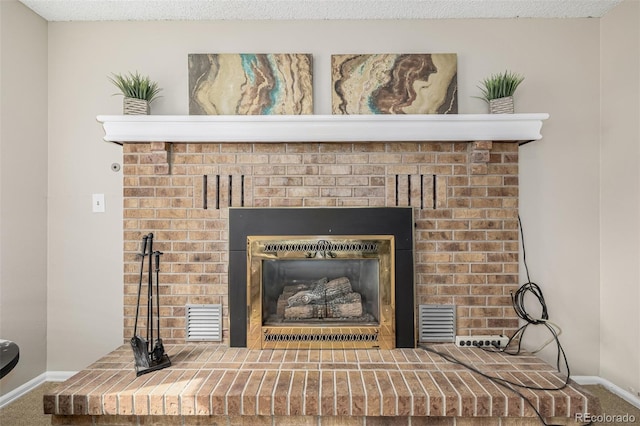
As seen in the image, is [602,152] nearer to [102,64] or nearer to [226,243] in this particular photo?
[226,243]

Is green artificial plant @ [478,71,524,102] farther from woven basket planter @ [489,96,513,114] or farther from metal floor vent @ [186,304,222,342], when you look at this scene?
metal floor vent @ [186,304,222,342]

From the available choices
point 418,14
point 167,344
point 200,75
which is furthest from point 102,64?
point 418,14

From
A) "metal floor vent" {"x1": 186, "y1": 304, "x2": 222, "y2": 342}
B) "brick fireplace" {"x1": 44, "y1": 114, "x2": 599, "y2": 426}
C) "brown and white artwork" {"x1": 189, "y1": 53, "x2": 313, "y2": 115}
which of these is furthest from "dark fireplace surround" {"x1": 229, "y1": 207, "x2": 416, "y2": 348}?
"brown and white artwork" {"x1": 189, "y1": 53, "x2": 313, "y2": 115}

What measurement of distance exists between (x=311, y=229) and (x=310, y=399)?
914 mm

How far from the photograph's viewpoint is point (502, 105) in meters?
2.21

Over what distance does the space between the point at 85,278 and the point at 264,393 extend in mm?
1454

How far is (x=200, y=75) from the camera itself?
2344mm

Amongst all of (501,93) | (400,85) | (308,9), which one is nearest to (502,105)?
(501,93)

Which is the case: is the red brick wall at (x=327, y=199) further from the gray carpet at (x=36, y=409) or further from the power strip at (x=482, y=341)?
the gray carpet at (x=36, y=409)

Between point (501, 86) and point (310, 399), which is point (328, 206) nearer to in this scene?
point (310, 399)

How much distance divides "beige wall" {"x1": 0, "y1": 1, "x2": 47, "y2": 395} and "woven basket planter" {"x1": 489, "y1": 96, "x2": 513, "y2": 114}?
8.80ft

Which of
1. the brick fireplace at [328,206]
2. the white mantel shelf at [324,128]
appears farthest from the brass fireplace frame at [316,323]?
the white mantel shelf at [324,128]

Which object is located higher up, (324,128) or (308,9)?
(308,9)

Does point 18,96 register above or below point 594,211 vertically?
above
